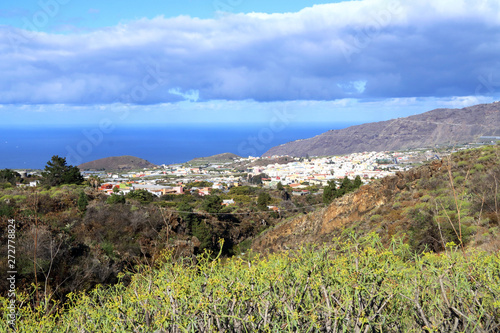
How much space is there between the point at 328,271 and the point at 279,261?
1.21 ft

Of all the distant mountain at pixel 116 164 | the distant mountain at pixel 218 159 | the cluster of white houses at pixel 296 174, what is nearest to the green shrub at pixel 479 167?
the cluster of white houses at pixel 296 174

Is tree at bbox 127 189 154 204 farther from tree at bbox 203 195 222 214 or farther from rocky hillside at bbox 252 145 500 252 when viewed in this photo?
rocky hillside at bbox 252 145 500 252

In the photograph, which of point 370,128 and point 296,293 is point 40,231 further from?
point 370,128

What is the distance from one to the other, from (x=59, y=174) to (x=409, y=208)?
2323cm

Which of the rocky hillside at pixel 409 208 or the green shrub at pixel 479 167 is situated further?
the green shrub at pixel 479 167

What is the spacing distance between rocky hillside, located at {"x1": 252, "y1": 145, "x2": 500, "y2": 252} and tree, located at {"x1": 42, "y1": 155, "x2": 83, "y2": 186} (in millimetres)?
14805

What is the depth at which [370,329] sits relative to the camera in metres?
1.95

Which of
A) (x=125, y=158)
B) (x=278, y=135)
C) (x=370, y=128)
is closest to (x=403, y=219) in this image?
(x=125, y=158)

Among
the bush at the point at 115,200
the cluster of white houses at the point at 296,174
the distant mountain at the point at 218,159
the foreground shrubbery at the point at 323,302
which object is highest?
the distant mountain at the point at 218,159

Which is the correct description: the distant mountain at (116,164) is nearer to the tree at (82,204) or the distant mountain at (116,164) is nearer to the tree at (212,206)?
the tree at (212,206)

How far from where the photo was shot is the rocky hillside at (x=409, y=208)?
9430mm

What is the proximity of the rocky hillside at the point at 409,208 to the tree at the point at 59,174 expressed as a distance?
14805mm

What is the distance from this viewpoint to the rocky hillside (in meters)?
9.43

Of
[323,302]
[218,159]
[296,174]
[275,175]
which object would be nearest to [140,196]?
[323,302]
